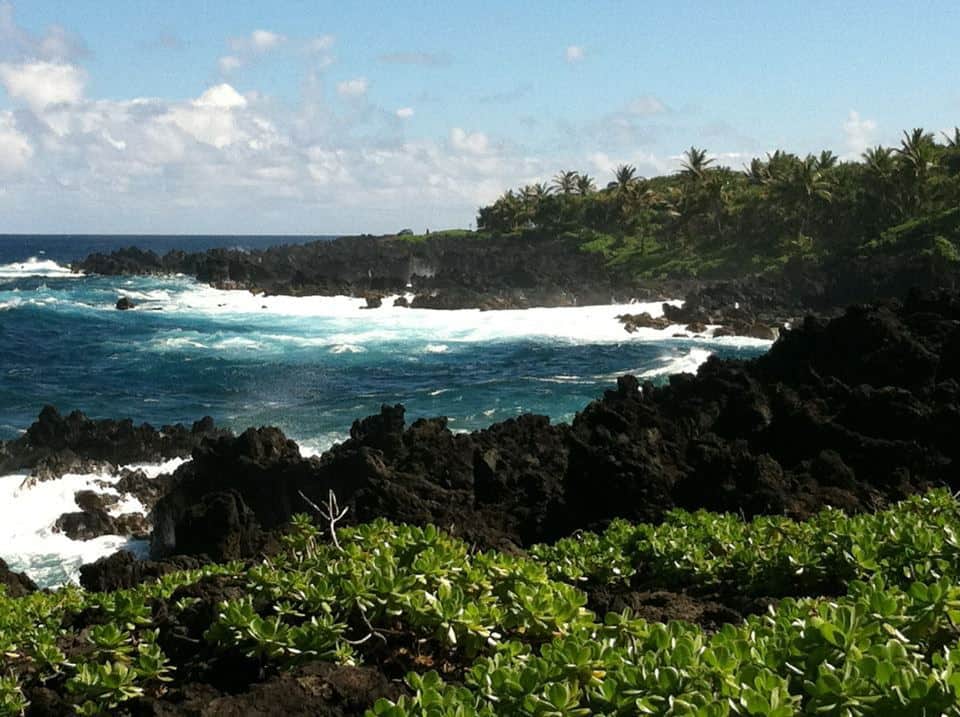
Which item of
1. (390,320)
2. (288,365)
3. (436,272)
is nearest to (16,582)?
(288,365)

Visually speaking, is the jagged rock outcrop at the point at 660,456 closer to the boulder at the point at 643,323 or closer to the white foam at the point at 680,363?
the white foam at the point at 680,363

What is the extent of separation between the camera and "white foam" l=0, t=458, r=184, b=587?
1861cm

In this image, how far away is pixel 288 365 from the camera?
4475cm

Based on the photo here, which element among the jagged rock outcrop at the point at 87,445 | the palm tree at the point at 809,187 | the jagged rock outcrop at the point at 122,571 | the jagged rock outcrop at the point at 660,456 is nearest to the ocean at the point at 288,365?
the jagged rock outcrop at the point at 87,445

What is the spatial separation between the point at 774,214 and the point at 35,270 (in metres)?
82.3

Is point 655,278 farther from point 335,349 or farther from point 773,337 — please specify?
point 335,349

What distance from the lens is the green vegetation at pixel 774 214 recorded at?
2699 inches

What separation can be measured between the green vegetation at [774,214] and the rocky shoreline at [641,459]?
41.0m

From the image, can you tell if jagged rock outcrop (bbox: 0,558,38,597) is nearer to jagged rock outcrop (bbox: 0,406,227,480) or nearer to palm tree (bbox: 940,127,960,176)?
jagged rock outcrop (bbox: 0,406,227,480)

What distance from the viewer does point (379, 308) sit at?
68.4 m

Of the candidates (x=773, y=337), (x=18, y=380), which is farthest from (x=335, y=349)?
(x=773, y=337)

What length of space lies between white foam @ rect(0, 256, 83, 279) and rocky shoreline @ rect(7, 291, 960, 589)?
7918 centimetres

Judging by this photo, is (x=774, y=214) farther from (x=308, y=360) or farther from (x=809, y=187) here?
(x=308, y=360)

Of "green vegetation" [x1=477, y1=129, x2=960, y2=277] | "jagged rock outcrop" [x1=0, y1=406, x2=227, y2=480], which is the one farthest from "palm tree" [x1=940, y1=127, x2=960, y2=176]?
"jagged rock outcrop" [x1=0, y1=406, x2=227, y2=480]
